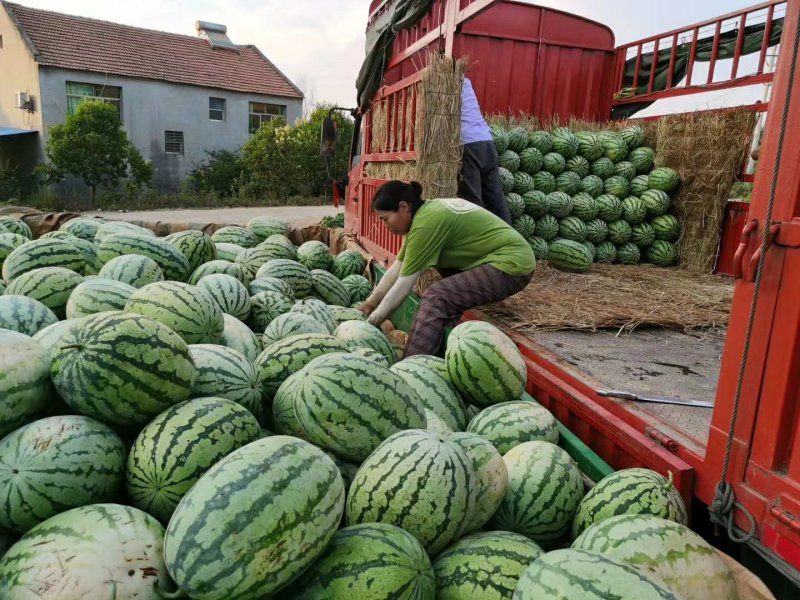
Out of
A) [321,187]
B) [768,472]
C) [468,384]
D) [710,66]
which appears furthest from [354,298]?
[321,187]

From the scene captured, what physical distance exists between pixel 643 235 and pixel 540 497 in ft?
17.2

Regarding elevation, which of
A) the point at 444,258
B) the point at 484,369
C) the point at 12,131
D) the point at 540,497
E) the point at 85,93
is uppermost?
the point at 85,93

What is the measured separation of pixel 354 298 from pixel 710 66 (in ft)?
17.6

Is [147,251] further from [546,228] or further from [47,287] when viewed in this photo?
[546,228]

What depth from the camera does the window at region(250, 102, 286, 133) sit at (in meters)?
A: 26.3

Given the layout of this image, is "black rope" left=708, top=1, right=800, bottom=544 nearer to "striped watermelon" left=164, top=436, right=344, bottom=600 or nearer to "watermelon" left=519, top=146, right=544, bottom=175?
"striped watermelon" left=164, top=436, right=344, bottom=600

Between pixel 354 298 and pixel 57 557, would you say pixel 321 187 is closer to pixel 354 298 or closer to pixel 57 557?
pixel 354 298

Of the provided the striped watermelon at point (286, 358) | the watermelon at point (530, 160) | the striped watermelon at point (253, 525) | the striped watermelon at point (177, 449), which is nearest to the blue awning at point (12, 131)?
the watermelon at point (530, 160)

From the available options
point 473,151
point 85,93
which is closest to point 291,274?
point 473,151

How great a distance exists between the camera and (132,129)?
74.3 feet

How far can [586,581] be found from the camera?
1187 millimetres

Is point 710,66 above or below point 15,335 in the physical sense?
above

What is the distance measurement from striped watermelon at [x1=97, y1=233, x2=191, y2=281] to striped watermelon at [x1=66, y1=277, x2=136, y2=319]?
0.75 metres

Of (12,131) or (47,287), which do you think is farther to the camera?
(12,131)
